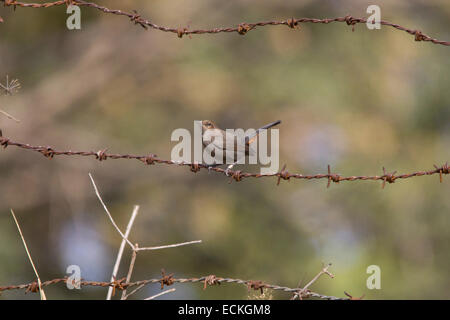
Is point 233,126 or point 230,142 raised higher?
point 233,126

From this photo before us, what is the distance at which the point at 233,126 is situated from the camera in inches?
673

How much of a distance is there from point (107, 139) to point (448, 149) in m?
7.07

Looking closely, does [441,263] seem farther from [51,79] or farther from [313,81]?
[51,79]

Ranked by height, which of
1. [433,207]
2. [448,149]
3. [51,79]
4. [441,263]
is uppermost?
[51,79]

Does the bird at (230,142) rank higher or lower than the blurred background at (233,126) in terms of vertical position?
lower

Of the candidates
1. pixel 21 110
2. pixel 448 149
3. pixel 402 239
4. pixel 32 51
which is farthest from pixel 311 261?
pixel 32 51

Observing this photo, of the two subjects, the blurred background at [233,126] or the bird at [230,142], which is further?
the blurred background at [233,126]

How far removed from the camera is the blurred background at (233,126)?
15242mm

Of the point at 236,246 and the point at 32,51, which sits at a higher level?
the point at 32,51

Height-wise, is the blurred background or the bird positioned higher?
the blurred background

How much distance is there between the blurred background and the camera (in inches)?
600

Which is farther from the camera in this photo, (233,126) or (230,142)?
(233,126)

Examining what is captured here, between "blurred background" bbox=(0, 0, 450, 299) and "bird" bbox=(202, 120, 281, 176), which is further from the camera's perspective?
"blurred background" bbox=(0, 0, 450, 299)

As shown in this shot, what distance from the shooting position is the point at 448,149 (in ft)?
50.0
